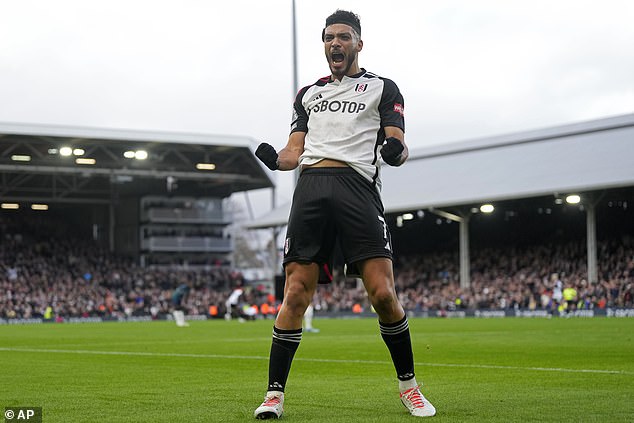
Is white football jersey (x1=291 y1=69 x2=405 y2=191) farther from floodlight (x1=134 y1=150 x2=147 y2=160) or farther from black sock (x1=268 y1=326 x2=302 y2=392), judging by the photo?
floodlight (x1=134 y1=150 x2=147 y2=160)

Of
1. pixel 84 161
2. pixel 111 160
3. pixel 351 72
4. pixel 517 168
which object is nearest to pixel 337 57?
pixel 351 72

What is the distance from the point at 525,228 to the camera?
5306cm

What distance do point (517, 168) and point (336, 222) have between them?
4124 centimetres

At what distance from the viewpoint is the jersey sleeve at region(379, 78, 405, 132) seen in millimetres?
6480

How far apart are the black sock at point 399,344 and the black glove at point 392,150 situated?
1.00 metres

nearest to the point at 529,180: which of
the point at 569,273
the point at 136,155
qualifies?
the point at 569,273

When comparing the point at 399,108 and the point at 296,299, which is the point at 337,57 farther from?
the point at 296,299

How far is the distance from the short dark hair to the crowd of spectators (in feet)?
110

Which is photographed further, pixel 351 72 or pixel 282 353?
pixel 351 72

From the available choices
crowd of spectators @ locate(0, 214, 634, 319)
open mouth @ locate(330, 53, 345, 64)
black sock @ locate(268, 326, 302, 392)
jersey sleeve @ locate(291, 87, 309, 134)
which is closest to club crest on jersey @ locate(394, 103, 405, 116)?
open mouth @ locate(330, 53, 345, 64)

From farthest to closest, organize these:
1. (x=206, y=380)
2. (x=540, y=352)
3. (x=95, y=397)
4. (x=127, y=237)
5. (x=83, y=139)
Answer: (x=127, y=237), (x=83, y=139), (x=540, y=352), (x=206, y=380), (x=95, y=397)

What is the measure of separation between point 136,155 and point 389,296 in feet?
162

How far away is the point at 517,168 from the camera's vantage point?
153 ft

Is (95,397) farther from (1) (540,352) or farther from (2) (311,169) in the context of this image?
(1) (540,352)
